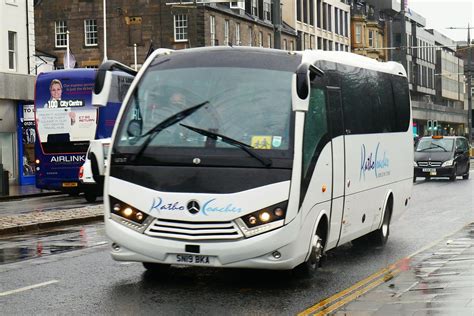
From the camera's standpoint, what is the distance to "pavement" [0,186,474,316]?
901 cm

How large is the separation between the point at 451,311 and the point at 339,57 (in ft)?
15.5

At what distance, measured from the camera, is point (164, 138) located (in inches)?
411

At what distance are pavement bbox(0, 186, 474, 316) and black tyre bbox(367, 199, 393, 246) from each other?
2.41ft

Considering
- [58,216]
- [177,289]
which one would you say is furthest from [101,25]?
[177,289]

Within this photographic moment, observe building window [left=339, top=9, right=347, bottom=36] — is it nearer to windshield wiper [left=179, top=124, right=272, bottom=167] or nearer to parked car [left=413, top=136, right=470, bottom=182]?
parked car [left=413, top=136, right=470, bottom=182]

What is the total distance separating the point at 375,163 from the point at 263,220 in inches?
167

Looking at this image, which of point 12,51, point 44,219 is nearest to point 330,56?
point 44,219

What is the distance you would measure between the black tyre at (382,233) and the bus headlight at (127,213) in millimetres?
5575

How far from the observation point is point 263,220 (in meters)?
9.95

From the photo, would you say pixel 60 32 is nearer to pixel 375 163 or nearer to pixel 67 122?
pixel 67 122

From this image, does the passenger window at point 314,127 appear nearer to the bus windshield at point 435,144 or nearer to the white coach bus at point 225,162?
the white coach bus at point 225,162

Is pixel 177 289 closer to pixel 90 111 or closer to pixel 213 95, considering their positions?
pixel 213 95

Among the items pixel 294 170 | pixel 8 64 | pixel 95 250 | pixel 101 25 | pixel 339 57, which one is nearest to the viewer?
pixel 294 170

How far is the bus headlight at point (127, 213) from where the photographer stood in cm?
1016
